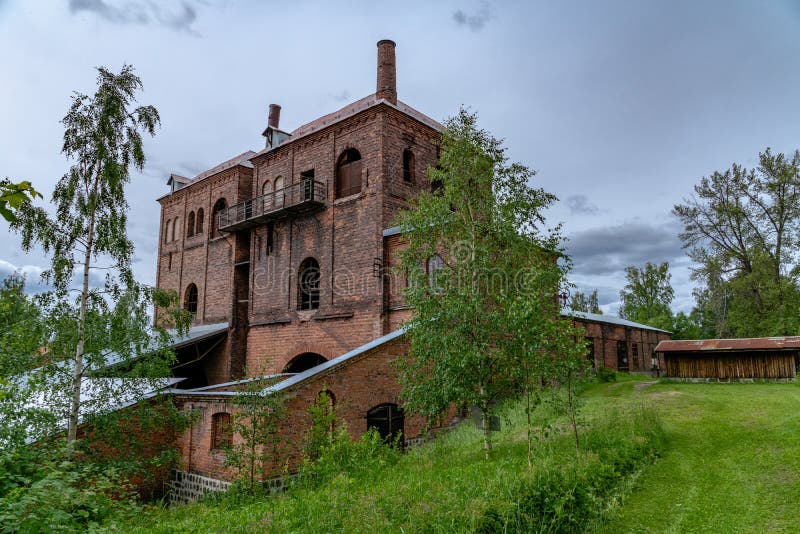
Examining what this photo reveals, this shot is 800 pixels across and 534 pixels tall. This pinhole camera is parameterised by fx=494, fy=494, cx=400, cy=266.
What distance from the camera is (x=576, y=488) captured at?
6508 mm

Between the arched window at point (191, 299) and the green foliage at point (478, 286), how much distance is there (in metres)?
17.5

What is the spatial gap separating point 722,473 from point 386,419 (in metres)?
7.59

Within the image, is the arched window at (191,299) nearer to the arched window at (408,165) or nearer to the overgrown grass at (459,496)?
the arched window at (408,165)

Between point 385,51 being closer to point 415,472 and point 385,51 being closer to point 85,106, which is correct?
point 85,106

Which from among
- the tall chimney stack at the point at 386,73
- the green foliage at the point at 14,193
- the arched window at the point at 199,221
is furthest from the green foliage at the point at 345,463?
the arched window at the point at 199,221

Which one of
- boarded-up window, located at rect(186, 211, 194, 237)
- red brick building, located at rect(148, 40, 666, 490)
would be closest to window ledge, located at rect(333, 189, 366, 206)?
red brick building, located at rect(148, 40, 666, 490)

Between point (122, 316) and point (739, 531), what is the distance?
35.6ft

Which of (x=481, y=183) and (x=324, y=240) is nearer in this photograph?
(x=481, y=183)

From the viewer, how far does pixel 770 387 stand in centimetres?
1972

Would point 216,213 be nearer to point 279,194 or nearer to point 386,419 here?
point 279,194

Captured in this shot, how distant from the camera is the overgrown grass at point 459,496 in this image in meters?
4.94

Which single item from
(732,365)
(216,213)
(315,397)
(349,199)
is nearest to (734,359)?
(732,365)

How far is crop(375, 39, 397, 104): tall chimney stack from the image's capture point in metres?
18.0

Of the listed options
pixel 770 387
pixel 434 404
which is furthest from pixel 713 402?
pixel 434 404
